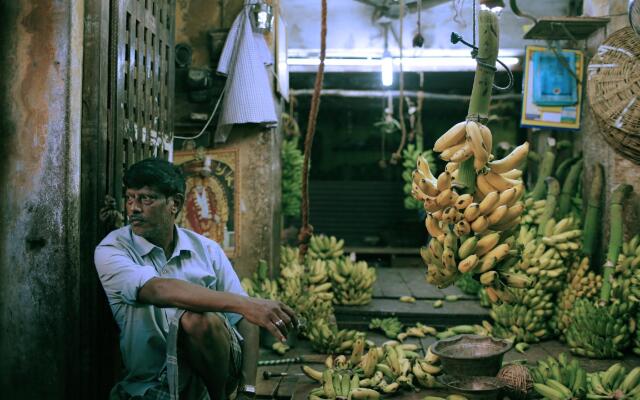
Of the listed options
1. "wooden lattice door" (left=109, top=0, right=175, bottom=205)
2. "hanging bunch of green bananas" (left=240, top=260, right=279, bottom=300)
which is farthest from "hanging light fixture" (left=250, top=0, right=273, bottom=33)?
"hanging bunch of green bananas" (left=240, top=260, right=279, bottom=300)

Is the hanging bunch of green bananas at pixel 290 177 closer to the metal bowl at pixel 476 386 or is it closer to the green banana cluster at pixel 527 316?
the green banana cluster at pixel 527 316

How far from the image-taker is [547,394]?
3760 mm

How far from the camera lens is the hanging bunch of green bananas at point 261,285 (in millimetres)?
6051

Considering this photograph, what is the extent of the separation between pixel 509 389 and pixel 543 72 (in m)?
4.10

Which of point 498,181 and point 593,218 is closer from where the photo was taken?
point 498,181

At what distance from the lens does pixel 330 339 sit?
18.0 feet

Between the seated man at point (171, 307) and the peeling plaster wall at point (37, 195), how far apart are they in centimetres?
27

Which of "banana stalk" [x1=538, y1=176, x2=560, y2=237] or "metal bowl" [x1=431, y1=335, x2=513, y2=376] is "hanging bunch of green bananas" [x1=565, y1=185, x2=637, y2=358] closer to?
"banana stalk" [x1=538, y1=176, x2=560, y2=237]

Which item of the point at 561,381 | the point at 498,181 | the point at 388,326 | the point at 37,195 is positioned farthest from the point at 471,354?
the point at 37,195

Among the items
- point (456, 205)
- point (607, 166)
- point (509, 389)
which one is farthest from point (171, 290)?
point (607, 166)

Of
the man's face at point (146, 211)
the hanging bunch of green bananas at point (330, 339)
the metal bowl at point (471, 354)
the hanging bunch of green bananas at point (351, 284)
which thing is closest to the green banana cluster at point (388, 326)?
the hanging bunch of green bananas at point (351, 284)

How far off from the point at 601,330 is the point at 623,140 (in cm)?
166

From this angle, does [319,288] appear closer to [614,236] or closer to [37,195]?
[614,236]

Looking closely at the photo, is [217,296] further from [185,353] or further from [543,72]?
[543,72]
